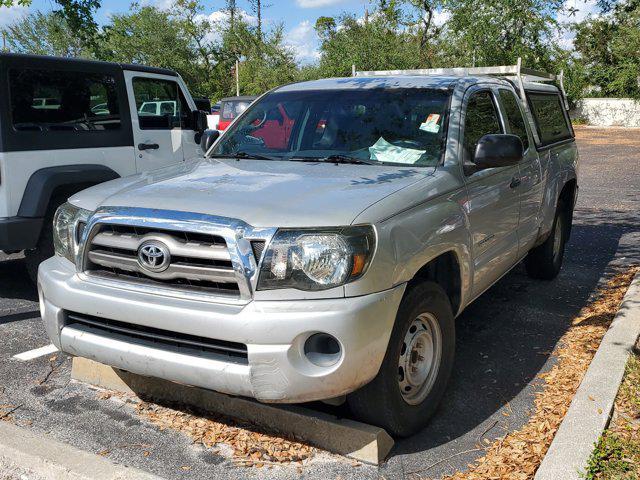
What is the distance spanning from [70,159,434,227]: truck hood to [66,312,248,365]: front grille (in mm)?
566

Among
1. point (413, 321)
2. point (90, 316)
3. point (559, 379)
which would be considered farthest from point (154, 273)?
point (559, 379)

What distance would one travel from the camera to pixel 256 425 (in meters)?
3.69

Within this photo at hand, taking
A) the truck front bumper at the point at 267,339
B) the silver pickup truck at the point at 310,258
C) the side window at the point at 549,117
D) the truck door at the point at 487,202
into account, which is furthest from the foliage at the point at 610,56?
the truck front bumper at the point at 267,339

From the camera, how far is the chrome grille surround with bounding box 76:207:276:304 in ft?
9.86

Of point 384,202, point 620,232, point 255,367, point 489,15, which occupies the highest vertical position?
point 489,15

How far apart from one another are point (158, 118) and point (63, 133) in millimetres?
1467

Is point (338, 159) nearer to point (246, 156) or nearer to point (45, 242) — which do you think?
point (246, 156)

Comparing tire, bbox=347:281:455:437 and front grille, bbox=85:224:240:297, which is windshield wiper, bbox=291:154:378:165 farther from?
front grille, bbox=85:224:240:297

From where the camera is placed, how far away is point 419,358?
12.0 ft

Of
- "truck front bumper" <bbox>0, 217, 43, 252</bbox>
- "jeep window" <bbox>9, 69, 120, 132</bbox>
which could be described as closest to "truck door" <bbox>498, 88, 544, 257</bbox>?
"jeep window" <bbox>9, 69, 120, 132</bbox>

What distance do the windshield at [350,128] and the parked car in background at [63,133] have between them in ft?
6.37

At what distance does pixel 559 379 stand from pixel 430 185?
1666 millimetres

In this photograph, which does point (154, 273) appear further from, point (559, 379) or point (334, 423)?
point (559, 379)

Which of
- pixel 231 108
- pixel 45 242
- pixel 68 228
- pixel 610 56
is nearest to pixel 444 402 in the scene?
pixel 68 228
